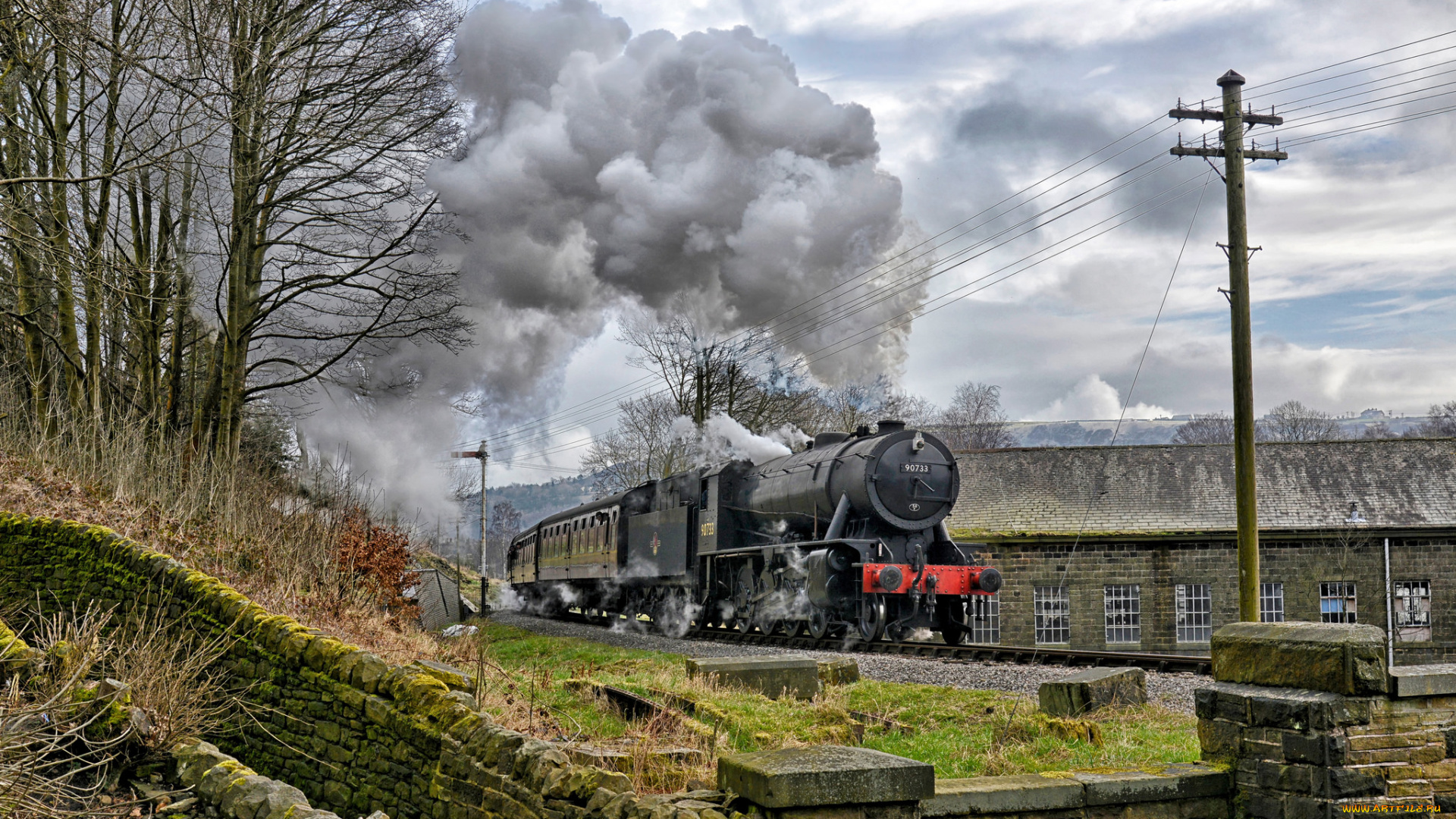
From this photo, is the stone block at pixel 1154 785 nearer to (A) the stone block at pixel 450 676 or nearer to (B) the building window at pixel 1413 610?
(A) the stone block at pixel 450 676

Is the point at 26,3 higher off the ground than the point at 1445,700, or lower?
higher

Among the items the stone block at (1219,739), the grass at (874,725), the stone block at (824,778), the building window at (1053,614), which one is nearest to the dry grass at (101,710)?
the grass at (874,725)

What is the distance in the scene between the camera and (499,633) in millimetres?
21219

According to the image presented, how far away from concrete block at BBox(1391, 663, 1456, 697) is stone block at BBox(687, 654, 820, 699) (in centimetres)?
522

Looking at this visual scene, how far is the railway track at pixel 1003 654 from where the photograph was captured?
12.6 m

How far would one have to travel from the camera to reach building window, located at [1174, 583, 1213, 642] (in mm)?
24500

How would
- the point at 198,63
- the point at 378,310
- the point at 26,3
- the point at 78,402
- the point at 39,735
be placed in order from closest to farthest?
the point at 39,735
the point at 26,3
the point at 198,63
the point at 78,402
the point at 378,310

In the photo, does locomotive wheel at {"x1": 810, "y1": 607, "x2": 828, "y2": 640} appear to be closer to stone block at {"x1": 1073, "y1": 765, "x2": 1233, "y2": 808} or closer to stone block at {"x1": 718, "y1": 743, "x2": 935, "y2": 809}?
stone block at {"x1": 1073, "y1": 765, "x2": 1233, "y2": 808}

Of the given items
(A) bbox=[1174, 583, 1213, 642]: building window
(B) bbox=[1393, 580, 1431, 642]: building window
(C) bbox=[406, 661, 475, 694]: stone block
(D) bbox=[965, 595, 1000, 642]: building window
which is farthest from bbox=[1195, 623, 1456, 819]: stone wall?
(B) bbox=[1393, 580, 1431, 642]: building window

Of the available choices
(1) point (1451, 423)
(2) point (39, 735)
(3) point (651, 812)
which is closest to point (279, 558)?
(2) point (39, 735)

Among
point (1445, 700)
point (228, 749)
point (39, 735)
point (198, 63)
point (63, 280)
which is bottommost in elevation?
point (228, 749)

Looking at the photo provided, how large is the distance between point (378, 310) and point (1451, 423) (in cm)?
8331

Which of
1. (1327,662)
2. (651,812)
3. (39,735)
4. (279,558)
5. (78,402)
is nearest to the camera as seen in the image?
(651,812)

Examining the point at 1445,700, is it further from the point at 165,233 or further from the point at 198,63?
the point at 165,233
